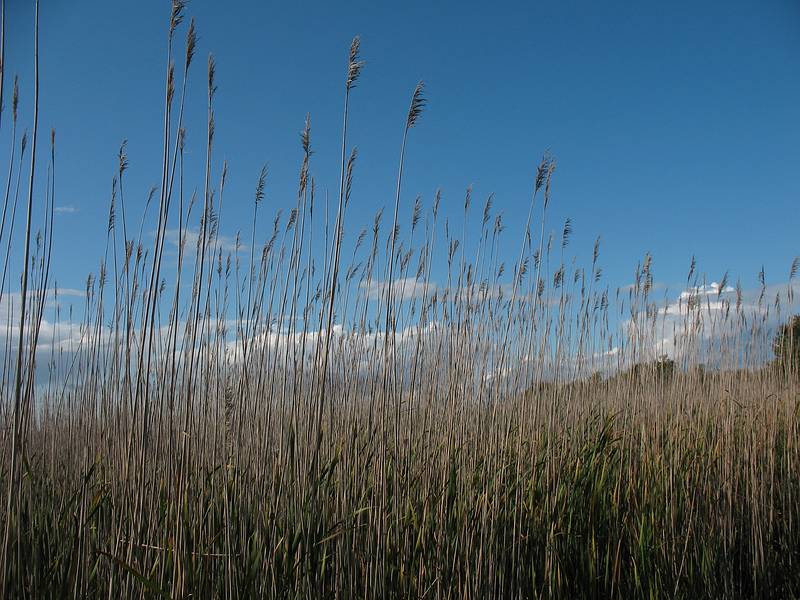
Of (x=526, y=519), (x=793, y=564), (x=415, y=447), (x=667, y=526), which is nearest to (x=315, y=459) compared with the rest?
(x=415, y=447)

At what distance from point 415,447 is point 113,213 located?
1420 millimetres

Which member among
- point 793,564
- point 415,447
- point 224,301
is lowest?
point 793,564

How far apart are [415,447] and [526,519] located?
498mm

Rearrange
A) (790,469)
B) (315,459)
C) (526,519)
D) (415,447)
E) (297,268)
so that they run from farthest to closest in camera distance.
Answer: (790,469) < (415,447) < (526,519) < (297,268) < (315,459)

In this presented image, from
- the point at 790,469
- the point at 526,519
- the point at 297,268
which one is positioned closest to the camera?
the point at 297,268

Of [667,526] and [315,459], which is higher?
[315,459]

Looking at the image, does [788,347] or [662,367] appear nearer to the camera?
[662,367]

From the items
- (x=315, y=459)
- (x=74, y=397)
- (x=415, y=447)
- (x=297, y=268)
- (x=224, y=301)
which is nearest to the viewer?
(x=315, y=459)

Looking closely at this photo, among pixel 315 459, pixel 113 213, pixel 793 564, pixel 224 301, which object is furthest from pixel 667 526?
pixel 113 213

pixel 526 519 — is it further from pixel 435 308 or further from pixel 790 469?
pixel 790 469

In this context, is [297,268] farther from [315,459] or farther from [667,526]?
[667,526]

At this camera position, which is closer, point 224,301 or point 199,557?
point 199,557

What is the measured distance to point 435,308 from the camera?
279 centimetres

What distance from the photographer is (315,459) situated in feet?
4.81
